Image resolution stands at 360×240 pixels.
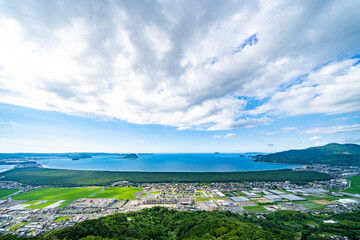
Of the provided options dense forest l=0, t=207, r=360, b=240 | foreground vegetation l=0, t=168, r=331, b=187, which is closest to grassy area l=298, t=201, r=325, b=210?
dense forest l=0, t=207, r=360, b=240

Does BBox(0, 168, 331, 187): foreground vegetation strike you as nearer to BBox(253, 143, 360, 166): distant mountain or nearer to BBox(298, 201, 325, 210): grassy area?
BBox(298, 201, 325, 210): grassy area

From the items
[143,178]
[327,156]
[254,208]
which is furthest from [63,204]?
[327,156]

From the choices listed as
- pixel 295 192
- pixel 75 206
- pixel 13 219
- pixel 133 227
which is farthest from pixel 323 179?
pixel 13 219

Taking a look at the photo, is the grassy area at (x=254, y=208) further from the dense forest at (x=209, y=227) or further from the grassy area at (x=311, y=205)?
the grassy area at (x=311, y=205)

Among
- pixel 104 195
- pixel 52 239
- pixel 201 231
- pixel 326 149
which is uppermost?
pixel 326 149

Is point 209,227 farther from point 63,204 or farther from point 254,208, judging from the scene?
point 63,204

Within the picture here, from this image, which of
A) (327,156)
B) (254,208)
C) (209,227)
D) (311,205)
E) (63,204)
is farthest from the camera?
(327,156)

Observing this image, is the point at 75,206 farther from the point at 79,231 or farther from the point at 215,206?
the point at 215,206

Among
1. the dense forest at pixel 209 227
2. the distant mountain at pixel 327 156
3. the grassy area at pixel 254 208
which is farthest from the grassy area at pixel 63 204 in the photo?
the distant mountain at pixel 327 156
